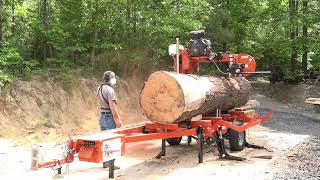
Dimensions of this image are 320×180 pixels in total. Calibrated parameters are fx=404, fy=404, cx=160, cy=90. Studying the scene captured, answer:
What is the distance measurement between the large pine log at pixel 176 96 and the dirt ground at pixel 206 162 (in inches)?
44.6

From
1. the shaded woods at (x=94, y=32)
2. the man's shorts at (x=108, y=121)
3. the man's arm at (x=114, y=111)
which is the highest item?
→ the shaded woods at (x=94, y=32)

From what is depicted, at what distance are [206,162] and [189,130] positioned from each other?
0.98 metres

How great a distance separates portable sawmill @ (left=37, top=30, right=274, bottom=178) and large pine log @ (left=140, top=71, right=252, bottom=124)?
8.1 inches

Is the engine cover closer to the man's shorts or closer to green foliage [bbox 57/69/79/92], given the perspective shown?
the man's shorts

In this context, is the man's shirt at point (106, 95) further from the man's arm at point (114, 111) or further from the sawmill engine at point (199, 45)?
the sawmill engine at point (199, 45)

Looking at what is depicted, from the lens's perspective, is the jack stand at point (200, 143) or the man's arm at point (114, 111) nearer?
the man's arm at point (114, 111)

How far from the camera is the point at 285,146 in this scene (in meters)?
11.2

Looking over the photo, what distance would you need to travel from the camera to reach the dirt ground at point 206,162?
7898mm

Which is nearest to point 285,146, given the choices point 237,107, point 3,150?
point 237,107

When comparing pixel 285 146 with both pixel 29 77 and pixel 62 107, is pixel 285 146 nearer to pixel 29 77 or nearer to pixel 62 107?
pixel 62 107

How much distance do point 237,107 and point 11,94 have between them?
7.07 meters

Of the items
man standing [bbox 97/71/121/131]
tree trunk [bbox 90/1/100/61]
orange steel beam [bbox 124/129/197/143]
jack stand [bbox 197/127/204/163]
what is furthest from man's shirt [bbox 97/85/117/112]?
tree trunk [bbox 90/1/100/61]

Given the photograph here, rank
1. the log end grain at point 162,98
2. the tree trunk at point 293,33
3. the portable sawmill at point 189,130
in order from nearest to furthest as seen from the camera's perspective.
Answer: the portable sawmill at point 189,130, the log end grain at point 162,98, the tree trunk at point 293,33

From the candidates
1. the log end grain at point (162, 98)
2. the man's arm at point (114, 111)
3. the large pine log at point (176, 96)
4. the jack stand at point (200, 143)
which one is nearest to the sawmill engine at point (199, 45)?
the large pine log at point (176, 96)
